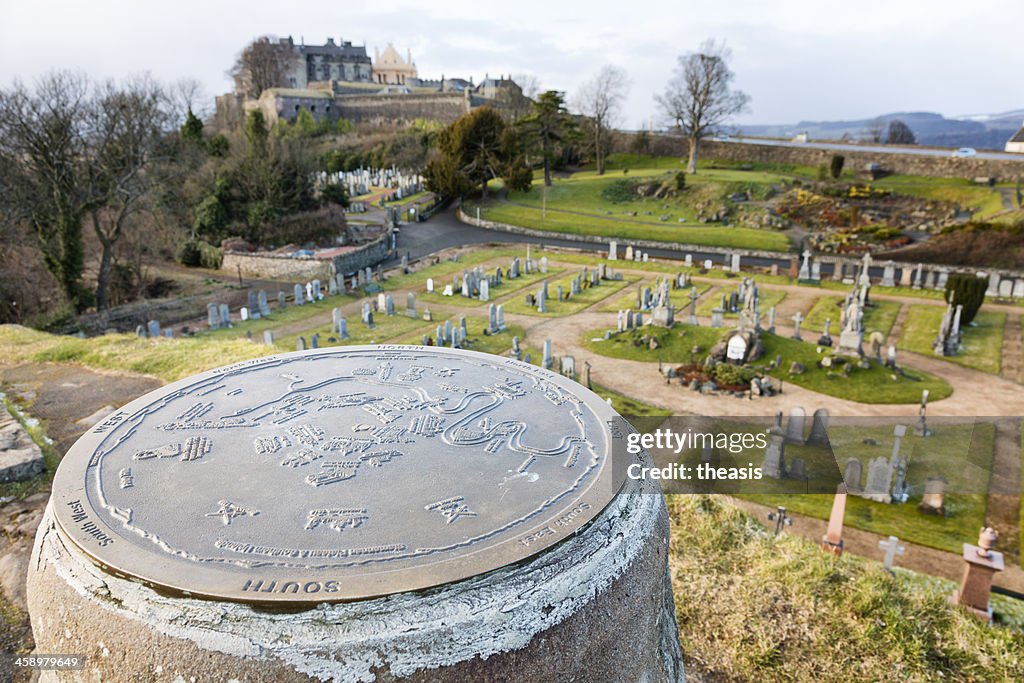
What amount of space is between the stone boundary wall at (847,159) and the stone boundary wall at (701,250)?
1800cm

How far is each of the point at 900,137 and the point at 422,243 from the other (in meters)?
76.1

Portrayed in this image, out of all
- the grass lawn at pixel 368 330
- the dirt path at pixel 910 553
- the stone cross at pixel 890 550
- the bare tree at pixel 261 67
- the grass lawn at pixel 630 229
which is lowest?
the dirt path at pixel 910 553

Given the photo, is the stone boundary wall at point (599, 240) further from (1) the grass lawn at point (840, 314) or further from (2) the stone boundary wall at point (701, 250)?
(1) the grass lawn at point (840, 314)

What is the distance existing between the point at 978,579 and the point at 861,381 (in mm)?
9788

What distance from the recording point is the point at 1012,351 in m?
19.4

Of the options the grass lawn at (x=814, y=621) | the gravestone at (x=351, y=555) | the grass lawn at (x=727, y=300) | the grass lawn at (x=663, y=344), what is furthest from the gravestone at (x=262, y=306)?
the grass lawn at (x=814, y=621)

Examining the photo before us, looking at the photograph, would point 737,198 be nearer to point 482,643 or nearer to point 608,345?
point 608,345

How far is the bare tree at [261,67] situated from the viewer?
77438 mm

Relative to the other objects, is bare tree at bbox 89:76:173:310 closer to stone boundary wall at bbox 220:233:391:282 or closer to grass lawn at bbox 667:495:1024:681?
stone boundary wall at bbox 220:233:391:282

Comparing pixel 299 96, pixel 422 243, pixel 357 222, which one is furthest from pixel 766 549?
pixel 299 96

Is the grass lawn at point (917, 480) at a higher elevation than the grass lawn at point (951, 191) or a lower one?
lower

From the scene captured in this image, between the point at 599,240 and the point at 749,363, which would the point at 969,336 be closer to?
the point at 749,363

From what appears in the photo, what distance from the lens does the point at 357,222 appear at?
39.5 meters

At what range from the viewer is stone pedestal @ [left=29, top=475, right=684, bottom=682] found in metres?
3.13
